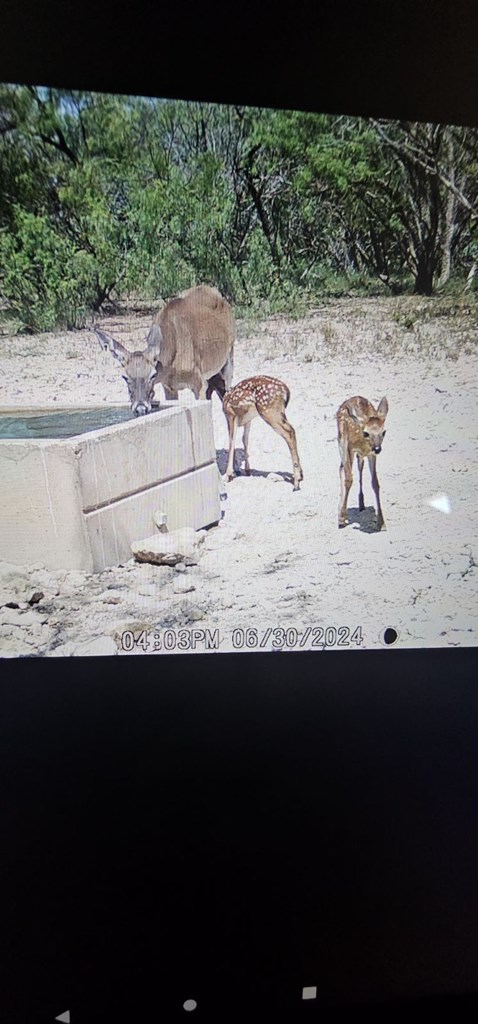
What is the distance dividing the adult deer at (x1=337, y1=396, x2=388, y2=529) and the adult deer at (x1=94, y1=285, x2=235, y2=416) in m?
0.28

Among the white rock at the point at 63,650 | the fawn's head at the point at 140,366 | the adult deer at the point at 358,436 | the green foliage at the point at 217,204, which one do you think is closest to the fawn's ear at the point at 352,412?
the adult deer at the point at 358,436

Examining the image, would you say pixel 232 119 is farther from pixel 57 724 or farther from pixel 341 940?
pixel 341 940

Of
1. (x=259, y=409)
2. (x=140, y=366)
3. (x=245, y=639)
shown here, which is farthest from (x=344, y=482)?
(x=140, y=366)

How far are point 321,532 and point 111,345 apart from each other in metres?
0.62

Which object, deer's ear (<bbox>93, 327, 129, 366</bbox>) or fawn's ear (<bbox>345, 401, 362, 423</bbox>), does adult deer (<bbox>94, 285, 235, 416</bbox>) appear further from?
fawn's ear (<bbox>345, 401, 362, 423</bbox>)

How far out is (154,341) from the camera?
1.45 m

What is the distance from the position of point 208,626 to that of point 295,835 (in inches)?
22.3

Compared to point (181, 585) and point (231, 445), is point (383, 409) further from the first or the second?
point (181, 585)

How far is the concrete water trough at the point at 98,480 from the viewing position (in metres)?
1.41

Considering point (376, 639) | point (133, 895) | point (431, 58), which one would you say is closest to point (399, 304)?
point (431, 58)

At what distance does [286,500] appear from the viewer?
1.50 m

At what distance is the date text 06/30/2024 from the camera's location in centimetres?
146

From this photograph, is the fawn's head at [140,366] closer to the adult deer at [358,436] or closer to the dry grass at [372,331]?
the dry grass at [372,331]

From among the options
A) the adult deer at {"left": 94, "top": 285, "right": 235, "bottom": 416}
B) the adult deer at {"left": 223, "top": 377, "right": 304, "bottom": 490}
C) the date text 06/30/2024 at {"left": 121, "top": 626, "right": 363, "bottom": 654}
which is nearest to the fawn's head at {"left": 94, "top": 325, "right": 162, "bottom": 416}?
the adult deer at {"left": 94, "top": 285, "right": 235, "bottom": 416}
